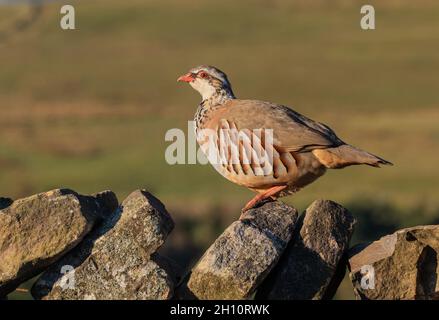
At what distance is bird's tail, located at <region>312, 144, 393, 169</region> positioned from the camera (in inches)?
458

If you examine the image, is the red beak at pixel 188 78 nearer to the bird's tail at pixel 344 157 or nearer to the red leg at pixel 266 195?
the red leg at pixel 266 195

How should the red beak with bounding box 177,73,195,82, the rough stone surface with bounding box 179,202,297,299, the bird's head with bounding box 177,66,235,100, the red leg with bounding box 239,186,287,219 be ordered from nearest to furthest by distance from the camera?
the rough stone surface with bounding box 179,202,297,299
the red leg with bounding box 239,186,287,219
the bird's head with bounding box 177,66,235,100
the red beak with bounding box 177,73,195,82

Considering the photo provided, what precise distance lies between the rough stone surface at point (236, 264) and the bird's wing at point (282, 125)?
134cm

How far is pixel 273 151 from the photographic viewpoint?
38.6 feet

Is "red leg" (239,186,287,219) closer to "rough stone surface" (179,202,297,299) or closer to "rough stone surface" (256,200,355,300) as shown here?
"rough stone surface" (256,200,355,300)

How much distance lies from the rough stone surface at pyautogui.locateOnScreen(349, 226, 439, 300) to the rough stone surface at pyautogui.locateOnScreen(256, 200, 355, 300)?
314mm

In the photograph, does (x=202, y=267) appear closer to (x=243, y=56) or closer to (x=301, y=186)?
(x=301, y=186)

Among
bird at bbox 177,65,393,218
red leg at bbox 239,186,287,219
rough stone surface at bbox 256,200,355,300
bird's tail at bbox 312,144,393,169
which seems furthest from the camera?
red leg at bbox 239,186,287,219

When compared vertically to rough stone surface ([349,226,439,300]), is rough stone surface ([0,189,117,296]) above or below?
above

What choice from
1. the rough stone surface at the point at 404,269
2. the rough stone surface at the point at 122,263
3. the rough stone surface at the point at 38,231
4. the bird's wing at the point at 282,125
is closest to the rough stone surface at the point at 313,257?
the rough stone surface at the point at 404,269

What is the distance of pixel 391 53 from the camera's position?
127188 mm

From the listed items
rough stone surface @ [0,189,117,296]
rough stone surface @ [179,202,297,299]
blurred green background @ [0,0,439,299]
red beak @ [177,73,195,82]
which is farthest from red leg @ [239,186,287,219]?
blurred green background @ [0,0,439,299]

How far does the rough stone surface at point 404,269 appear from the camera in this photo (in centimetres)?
1066

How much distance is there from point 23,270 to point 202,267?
1.66 meters
